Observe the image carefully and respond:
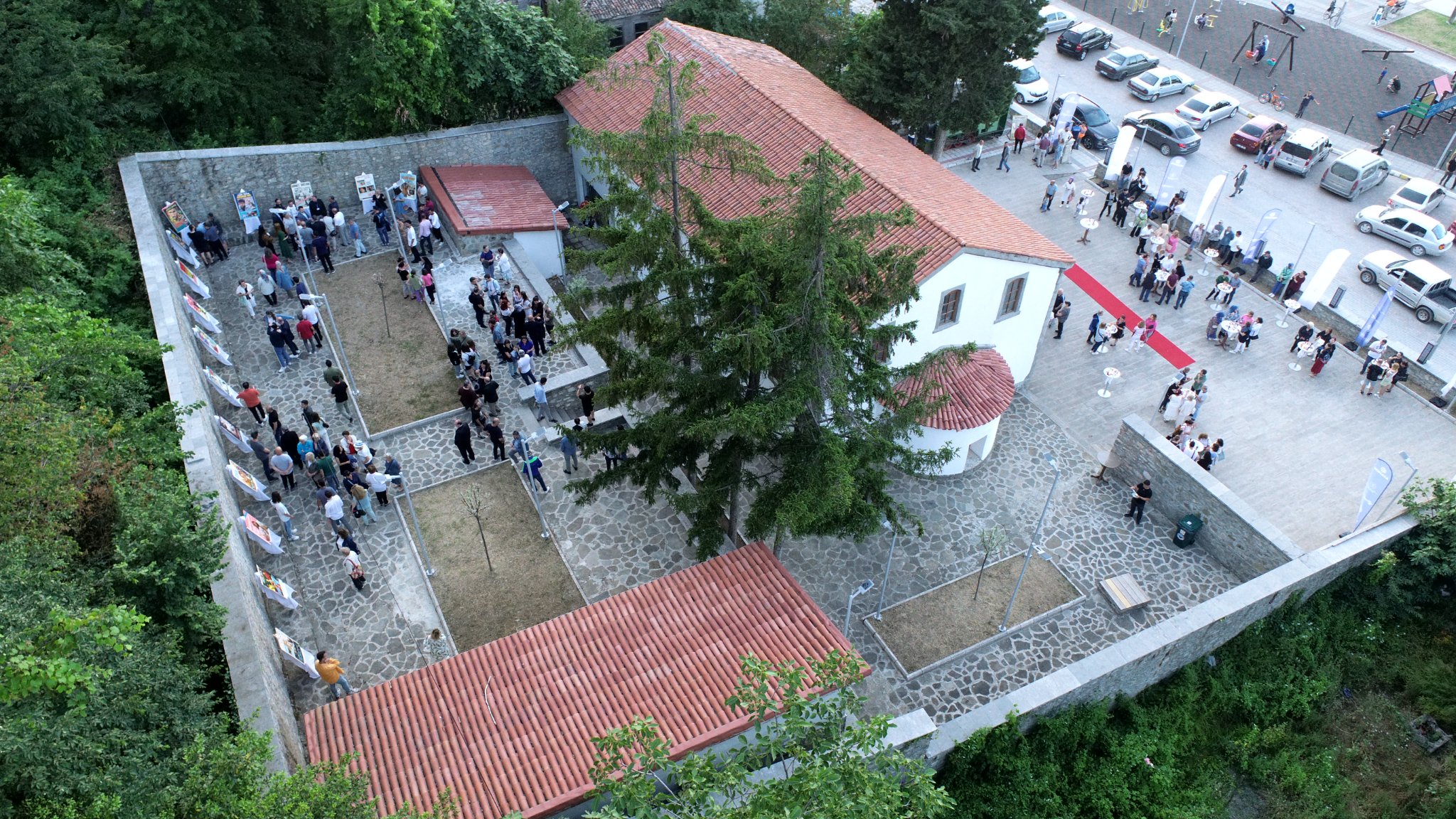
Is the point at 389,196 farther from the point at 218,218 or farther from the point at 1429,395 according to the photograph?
A: the point at 1429,395

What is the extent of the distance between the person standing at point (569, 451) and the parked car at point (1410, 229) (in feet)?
88.2

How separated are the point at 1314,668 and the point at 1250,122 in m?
25.0

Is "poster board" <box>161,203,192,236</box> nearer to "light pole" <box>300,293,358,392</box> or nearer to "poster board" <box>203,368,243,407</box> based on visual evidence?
"light pole" <box>300,293,358,392</box>

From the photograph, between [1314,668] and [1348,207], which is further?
[1348,207]

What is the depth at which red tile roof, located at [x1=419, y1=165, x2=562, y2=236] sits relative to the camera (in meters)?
25.3

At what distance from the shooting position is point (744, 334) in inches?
487

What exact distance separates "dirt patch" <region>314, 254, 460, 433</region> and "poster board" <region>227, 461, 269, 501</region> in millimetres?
3144

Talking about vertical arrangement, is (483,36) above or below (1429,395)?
above

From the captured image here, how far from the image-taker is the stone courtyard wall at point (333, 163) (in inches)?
957

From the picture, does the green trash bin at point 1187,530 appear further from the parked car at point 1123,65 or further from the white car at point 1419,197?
the parked car at point 1123,65

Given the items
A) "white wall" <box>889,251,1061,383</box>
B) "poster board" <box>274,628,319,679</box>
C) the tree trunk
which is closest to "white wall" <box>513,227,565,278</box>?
"white wall" <box>889,251,1061,383</box>

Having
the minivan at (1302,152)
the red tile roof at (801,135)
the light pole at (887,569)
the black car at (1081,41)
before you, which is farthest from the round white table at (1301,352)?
the black car at (1081,41)

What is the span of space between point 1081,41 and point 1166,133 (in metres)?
8.61

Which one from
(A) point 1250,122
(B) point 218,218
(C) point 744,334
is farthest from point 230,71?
(A) point 1250,122
